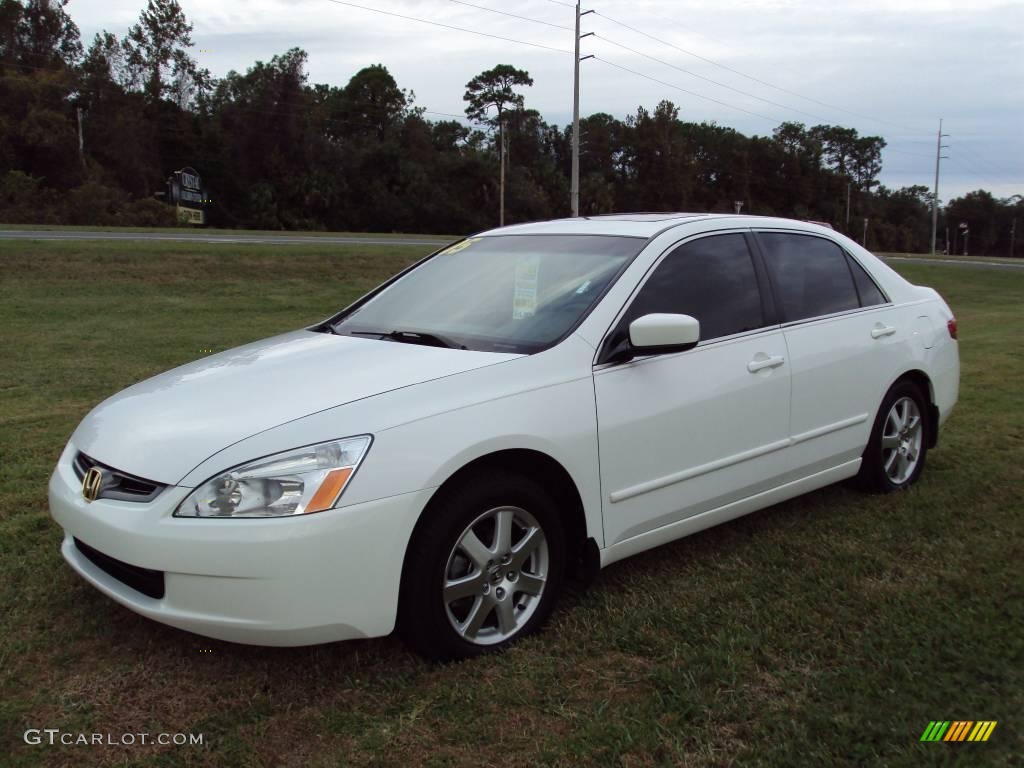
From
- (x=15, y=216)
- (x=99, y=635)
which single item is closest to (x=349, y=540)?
(x=99, y=635)

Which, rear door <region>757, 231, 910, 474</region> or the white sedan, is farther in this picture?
rear door <region>757, 231, 910, 474</region>

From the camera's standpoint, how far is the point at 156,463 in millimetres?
2842

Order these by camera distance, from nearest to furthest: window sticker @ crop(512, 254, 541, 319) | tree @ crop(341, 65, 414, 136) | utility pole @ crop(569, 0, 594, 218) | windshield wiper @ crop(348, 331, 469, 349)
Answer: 1. windshield wiper @ crop(348, 331, 469, 349)
2. window sticker @ crop(512, 254, 541, 319)
3. utility pole @ crop(569, 0, 594, 218)
4. tree @ crop(341, 65, 414, 136)

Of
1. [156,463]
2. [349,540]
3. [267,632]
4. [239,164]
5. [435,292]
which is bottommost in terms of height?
[267,632]

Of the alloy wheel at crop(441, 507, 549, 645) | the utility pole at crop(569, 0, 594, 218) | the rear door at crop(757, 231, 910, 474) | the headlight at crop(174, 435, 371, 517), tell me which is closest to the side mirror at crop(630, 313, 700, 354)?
the alloy wheel at crop(441, 507, 549, 645)

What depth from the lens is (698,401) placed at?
11.9 feet

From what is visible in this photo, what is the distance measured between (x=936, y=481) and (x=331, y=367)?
3.64m

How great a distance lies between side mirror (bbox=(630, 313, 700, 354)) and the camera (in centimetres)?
333

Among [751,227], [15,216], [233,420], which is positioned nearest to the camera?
[233,420]

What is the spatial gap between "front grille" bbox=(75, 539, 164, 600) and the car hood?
1.01 ft

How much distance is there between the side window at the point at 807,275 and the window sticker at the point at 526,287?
118 centimetres

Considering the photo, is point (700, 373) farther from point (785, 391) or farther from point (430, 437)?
point (430, 437)

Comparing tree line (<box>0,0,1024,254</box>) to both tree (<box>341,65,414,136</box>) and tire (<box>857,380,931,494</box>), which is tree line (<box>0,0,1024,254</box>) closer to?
tree (<box>341,65,414,136</box>)

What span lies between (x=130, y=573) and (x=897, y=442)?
12.8ft
